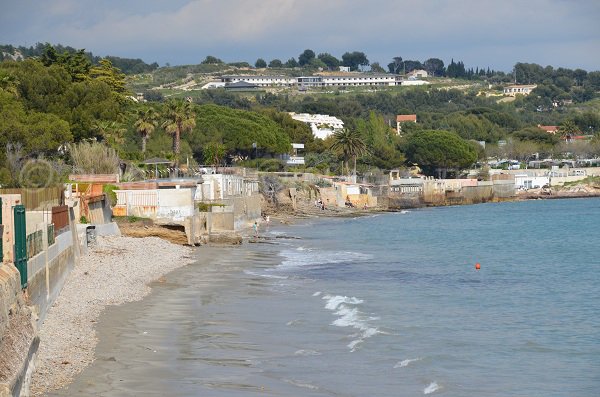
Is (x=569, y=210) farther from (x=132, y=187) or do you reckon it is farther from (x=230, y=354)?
(x=230, y=354)

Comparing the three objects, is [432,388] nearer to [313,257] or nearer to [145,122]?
[313,257]

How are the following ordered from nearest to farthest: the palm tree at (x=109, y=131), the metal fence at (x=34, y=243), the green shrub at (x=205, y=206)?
the metal fence at (x=34, y=243) → the green shrub at (x=205, y=206) → the palm tree at (x=109, y=131)

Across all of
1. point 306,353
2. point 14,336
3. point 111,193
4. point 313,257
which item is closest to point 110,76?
point 111,193

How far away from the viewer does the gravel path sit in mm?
17672

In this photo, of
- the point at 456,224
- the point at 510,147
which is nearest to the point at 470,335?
the point at 456,224

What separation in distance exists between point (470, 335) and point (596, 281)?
583 inches

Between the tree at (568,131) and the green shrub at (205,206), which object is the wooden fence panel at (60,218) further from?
the tree at (568,131)

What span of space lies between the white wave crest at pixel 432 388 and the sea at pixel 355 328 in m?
0.03

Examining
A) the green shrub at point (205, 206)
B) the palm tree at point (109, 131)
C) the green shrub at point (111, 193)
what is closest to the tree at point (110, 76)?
the palm tree at point (109, 131)

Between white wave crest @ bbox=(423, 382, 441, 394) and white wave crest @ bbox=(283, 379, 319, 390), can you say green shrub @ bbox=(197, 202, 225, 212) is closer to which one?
white wave crest @ bbox=(283, 379, 319, 390)

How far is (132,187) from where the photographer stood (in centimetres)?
4778

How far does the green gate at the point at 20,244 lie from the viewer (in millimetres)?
18000

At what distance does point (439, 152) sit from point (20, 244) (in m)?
120

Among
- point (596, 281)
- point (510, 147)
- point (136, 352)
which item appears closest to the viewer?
point (136, 352)
